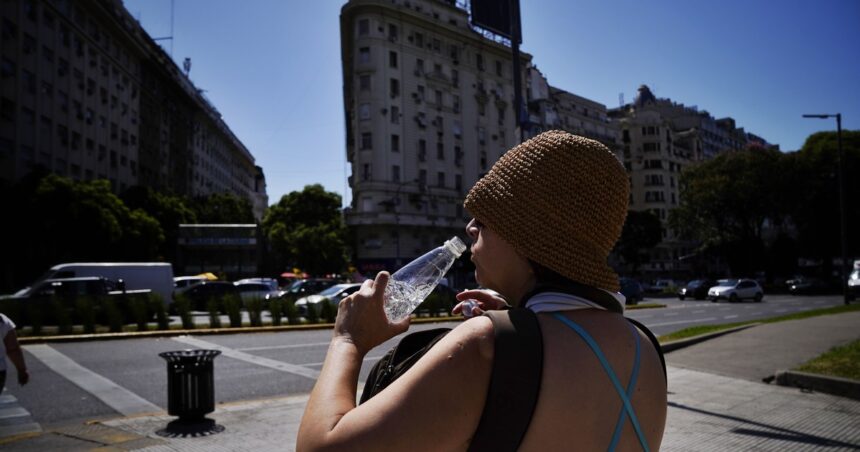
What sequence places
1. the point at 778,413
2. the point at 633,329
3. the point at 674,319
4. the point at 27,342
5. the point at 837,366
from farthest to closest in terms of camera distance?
the point at 674,319
the point at 27,342
the point at 837,366
the point at 778,413
the point at 633,329

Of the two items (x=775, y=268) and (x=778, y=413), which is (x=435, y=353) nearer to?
(x=778, y=413)

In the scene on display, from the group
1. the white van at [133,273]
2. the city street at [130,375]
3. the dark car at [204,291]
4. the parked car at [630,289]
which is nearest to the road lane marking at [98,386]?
the city street at [130,375]

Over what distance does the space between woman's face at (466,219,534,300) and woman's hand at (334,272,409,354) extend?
25cm

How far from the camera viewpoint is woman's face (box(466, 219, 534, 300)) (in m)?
1.36

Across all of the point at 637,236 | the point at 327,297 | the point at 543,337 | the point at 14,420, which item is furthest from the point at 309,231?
the point at 543,337

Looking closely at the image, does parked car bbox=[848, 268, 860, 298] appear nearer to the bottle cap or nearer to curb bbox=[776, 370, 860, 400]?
curb bbox=[776, 370, 860, 400]

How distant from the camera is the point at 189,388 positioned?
264 inches

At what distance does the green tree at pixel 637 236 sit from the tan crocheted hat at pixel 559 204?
68.6 m

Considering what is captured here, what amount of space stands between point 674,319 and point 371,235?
34.9 meters

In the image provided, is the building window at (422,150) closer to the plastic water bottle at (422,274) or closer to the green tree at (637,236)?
the green tree at (637,236)

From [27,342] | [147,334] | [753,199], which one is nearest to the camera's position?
[27,342]

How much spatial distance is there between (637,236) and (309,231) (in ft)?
129

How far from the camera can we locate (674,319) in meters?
22.8

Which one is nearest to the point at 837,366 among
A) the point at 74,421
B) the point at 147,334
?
the point at 74,421
